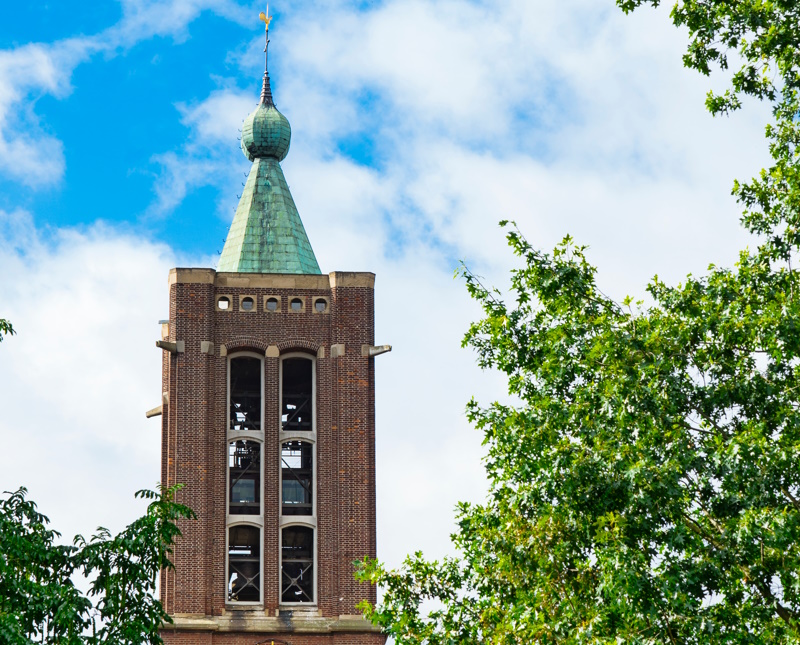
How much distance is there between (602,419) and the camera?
23.8m

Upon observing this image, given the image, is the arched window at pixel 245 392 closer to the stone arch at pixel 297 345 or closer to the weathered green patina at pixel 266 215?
the stone arch at pixel 297 345

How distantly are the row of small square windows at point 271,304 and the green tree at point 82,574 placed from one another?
80.8 feet

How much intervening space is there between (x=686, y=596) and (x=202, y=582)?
974 inches

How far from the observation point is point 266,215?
170ft

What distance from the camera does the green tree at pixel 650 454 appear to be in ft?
71.9

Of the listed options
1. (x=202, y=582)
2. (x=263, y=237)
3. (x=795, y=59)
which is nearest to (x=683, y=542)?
(x=795, y=59)

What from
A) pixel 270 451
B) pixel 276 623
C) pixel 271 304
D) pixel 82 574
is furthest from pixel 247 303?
pixel 82 574

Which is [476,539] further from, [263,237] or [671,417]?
[263,237]

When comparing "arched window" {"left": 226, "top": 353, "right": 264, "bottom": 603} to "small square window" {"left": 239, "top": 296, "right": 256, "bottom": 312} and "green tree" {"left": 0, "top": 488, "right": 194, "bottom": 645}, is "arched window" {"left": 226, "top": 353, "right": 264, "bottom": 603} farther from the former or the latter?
"green tree" {"left": 0, "top": 488, "right": 194, "bottom": 645}

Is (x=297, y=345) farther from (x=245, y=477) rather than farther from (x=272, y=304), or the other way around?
(x=245, y=477)

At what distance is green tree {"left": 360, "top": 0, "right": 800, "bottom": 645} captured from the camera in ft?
71.9

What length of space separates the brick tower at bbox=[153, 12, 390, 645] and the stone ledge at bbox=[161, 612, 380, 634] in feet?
0.12

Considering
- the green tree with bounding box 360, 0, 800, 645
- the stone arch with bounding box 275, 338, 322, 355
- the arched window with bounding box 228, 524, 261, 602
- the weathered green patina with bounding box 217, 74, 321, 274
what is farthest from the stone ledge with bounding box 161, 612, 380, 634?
the green tree with bounding box 360, 0, 800, 645

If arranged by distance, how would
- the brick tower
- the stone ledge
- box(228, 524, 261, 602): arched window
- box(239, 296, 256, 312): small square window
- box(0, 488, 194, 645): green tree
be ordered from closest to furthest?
1. box(0, 488, 194, 645): green tree
2. the stone ledge
3. the brick tower
4. box(228, 524, 261, 602): arched window
5. box(239, 296, 256, 312): small square window
